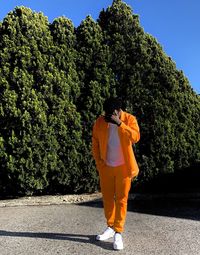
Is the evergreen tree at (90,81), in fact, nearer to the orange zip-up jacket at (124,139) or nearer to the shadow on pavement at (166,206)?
the shadow on pavement at (166,206)

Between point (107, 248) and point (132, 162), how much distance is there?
93 centimetres

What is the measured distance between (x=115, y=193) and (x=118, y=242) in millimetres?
519

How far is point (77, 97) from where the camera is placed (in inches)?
340

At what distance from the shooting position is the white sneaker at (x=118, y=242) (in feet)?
18.2

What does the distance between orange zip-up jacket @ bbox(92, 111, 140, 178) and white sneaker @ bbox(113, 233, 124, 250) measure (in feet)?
2.10

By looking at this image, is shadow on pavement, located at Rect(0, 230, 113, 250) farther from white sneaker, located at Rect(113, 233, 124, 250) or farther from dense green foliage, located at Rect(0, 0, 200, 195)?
dense green foliage, located at Rect(0, 0, 200, 195)

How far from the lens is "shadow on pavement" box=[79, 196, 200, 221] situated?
7312mm

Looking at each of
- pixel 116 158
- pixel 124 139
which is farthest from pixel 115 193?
pixel 124 139

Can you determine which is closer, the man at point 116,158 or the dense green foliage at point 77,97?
the man at point 116,158

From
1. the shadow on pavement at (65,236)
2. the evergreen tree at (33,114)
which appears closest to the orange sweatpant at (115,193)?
the shadow on pavement at (65,236)

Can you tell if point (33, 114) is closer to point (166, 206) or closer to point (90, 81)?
point (90, 81)

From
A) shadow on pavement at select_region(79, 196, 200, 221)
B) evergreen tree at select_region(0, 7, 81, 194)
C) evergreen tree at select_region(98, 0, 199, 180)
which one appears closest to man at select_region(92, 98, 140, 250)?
shadow on pavement at select_region(79, 196, 200, 221)

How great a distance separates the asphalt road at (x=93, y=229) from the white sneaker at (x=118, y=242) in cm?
6

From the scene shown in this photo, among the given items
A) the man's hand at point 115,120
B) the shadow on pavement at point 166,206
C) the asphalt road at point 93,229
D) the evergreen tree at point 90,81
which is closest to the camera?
the man's hand at point 115,120
